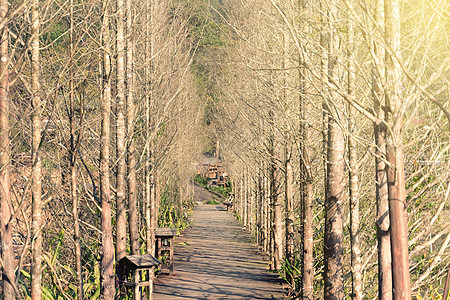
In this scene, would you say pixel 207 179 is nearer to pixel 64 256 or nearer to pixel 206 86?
pixel 206 86

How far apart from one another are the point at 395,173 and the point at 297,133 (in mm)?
6067

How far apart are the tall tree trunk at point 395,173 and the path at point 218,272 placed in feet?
29.7

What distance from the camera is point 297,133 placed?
385 inches

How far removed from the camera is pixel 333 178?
6.96 metres

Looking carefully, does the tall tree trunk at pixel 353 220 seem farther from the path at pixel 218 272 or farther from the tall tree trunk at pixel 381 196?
the path at pixel 218 272

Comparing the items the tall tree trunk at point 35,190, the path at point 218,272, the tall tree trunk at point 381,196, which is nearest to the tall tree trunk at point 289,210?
the path at point 218,272

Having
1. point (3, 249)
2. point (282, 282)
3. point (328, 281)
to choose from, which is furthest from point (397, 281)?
point (282, 282)

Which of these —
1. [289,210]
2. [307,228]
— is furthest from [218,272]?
[307,228]

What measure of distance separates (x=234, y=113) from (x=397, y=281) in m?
18.8

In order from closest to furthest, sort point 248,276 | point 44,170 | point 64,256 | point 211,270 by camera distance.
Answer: point 44,170
point 64,256
point 248,276
point 211,270

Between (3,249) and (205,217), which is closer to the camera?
(3,249)

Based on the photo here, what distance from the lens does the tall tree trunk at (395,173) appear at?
3666mm

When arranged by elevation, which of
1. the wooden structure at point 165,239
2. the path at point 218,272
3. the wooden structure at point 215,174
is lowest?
the path at point 218,272

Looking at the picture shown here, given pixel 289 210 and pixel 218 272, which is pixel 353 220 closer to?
pixel 289 210
